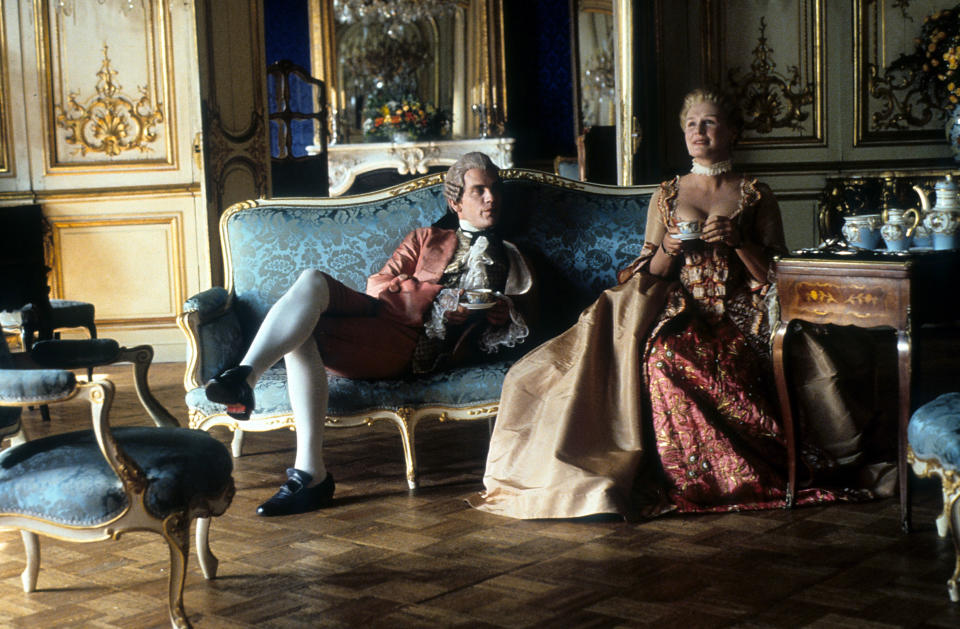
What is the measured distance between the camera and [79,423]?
15.6ft

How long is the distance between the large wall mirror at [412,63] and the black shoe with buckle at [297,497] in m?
7.21

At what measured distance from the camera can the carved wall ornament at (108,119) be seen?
6.51 metres

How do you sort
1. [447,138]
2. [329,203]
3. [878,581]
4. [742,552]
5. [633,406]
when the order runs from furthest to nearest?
[447,138]
[329,203]
[633,406]
[742,552]
[878,581]

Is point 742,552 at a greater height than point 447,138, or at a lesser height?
lesser

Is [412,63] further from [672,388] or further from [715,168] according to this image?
[672,388]

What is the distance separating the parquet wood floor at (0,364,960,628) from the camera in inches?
89.9

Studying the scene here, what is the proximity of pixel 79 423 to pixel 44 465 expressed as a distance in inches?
104

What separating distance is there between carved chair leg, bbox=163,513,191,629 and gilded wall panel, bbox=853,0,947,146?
5.36 metres

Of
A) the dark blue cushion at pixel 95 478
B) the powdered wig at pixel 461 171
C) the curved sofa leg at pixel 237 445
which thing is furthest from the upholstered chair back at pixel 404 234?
the dark blue cushion at pixel 95 478

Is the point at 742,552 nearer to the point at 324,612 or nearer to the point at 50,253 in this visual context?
the point at 324,612

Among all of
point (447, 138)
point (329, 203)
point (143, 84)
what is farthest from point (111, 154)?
point (447, 138)

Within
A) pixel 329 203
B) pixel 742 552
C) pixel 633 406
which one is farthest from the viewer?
pixel 329 203

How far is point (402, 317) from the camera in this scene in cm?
342

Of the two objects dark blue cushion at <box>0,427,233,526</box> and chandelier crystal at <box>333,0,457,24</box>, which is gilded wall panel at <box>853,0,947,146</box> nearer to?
chandelier crystal at <box>333,0,457,24</box>
